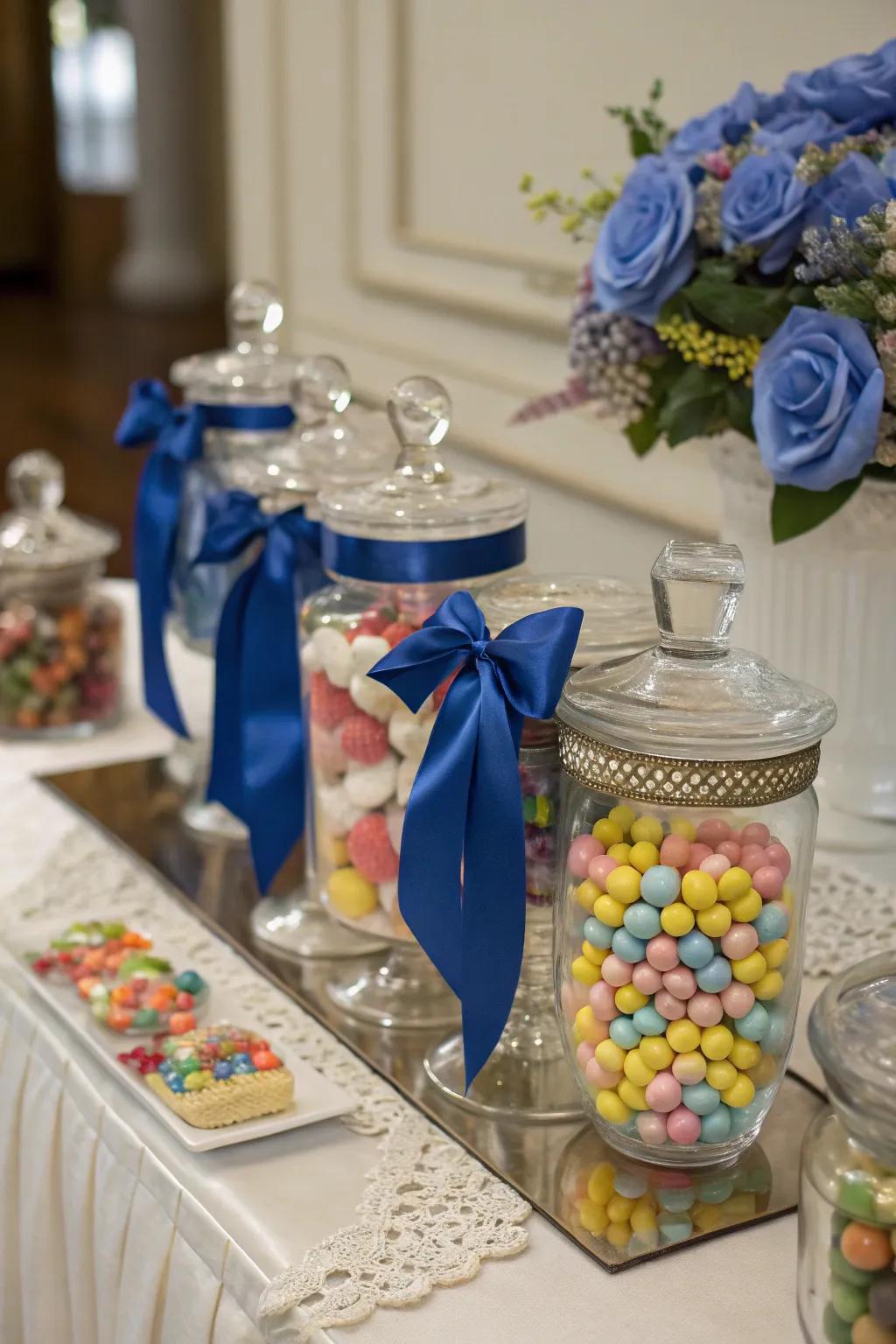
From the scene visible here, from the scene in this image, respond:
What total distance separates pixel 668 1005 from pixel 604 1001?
35 mm

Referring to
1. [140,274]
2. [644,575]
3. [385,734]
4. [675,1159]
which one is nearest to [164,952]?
[385,734]

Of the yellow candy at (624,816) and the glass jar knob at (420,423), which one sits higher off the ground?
the glass jar knob at (420,423)

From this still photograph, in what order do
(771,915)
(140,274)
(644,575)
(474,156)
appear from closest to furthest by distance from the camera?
(771,915)
(644,575)
(474,156)
(140,274)

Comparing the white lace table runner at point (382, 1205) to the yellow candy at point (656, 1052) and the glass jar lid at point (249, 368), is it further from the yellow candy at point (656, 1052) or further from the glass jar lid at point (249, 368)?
the glass jar lid at point (249, 368)

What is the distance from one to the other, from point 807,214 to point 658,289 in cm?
11

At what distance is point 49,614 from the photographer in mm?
1487

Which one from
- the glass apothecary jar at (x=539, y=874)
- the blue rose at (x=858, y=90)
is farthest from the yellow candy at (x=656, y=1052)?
the blue rose at (x=858, y=90)

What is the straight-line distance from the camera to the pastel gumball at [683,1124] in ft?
2.52

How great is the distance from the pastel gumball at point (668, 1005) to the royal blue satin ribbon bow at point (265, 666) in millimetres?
448

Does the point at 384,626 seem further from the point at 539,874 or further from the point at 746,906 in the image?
the point at 746,906

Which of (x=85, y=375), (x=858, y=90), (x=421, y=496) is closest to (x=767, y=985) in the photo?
(x=421, y=496)

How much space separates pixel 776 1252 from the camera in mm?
751

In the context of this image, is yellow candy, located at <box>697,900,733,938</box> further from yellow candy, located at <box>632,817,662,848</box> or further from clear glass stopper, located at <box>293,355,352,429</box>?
clear glass stopper, located at <box>293,355,352,429</box>

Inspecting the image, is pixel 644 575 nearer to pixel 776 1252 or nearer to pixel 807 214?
pixel 807 214
